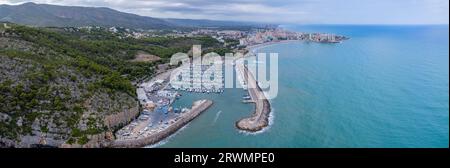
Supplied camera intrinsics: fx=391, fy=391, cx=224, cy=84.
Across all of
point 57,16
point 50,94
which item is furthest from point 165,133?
point 57,16

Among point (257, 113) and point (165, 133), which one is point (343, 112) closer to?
point (257, 113)

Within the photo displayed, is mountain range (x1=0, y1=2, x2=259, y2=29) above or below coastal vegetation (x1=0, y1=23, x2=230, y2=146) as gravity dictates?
above

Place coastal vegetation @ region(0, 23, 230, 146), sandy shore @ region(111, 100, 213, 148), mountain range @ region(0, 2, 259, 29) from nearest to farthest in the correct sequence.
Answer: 1. coastal vegetation @ region(0, 23, 230, 146)
2. sandy shore @ region(111, 100, 213, 148)
3. mountain range @ region(0, 2, 259, 29)

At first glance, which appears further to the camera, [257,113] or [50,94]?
[257,113]

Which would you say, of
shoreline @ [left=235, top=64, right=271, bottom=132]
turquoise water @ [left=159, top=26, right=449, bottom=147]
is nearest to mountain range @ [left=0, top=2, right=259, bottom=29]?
turquoise water @ [left=159, top=26, right=449, bottom=147]

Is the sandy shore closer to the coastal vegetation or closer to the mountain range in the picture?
the coastal vegetation

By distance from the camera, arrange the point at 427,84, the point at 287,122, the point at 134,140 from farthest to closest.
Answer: the point at 427,84
the point at 287,122
the point at 134,140

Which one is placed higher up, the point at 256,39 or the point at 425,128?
the point at 256,39
